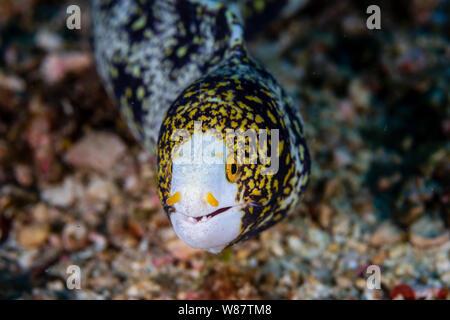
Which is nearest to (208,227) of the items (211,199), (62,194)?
(211,199)

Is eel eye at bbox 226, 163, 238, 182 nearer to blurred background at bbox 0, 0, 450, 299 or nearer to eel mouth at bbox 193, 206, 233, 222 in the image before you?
eel mouth at bbox 193, 206, 233, 222

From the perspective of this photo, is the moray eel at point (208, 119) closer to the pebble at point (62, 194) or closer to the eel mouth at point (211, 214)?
the eel mouth at point (211, 214)

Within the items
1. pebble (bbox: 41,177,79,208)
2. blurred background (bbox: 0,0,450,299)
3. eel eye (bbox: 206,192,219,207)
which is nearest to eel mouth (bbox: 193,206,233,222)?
eel eye (bbox: 206,192,219,207)

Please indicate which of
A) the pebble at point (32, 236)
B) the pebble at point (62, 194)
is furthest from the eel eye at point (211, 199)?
the pebble at point (62, 194)

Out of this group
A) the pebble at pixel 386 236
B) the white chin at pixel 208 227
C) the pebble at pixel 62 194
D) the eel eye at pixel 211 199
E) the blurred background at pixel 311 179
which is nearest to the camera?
the eel eye at pixel 211 199

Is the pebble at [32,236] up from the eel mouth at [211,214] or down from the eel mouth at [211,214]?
down
